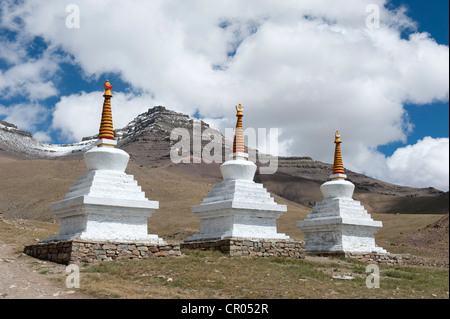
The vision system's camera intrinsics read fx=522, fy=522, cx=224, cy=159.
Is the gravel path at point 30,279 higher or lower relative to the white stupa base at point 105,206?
lower

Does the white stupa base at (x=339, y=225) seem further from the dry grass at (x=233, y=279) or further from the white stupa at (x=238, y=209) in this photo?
the white stupa at (x=238, y=209)

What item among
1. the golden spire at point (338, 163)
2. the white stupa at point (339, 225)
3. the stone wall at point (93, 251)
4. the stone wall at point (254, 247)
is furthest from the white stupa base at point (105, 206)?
the golden spire at point (338, 163)

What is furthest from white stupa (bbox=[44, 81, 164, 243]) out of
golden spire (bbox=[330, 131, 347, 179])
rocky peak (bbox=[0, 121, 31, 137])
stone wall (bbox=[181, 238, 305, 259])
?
rocky peak (bbox=[0, 121, 31, 137])

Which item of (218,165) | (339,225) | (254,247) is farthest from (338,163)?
(218,165)

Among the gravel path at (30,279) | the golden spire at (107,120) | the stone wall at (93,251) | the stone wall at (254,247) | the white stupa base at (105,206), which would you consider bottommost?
the gravel path at (30,279)

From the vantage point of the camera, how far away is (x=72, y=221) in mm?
18688

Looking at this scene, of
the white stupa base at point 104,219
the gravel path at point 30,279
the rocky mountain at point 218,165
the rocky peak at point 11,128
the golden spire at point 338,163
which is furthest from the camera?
the rocky peak at point 11,128

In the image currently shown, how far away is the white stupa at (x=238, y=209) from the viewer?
2070cm

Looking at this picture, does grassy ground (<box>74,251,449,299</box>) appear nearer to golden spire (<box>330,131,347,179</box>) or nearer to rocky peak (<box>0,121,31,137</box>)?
golden spire (<box>330,131,347,179</box>)

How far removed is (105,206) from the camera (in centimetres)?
1795

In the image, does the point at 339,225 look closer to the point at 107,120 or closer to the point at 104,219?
the point at 104,219

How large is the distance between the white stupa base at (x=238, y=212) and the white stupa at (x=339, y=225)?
14.3ft
